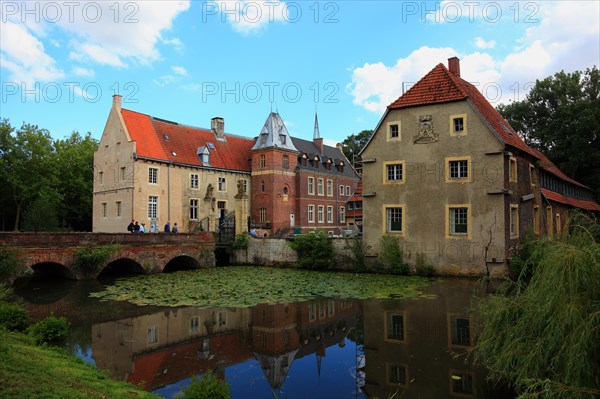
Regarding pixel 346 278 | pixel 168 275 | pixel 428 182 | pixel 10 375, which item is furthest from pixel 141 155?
pixel 10 375

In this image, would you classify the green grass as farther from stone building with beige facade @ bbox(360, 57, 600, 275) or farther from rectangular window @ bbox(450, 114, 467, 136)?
rectangular window @ bbox(450, 114, 467, 136)

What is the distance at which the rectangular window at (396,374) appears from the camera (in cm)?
753

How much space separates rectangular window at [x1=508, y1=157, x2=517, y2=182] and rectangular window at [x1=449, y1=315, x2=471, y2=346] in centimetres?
1118

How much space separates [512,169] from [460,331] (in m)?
13.1

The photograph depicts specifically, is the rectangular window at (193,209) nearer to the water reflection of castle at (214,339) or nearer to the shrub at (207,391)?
the water reflection of castle at (214,339)

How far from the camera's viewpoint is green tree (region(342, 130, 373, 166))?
209 ft

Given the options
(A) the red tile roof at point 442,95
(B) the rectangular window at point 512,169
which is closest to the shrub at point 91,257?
(A) the red tile roof at point 442,95

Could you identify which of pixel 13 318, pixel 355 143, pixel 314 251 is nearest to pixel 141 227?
pixel 314 251

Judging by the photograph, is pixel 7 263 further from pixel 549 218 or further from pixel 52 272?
pixel 549 218

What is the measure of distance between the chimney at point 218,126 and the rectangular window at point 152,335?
29.7 meters

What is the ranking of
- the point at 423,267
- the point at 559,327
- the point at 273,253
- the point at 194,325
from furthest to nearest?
the point at 273,253
the point at 423,267
the point at 194,325
the point at 559,327

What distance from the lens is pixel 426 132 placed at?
71.5 ft

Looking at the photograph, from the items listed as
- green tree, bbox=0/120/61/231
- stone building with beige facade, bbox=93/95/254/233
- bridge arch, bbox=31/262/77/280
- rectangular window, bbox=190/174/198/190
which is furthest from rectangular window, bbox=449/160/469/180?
green tree, bbox=0/120/61/231

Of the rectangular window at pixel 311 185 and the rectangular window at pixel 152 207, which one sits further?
the rectangular window at pixel 311 185
